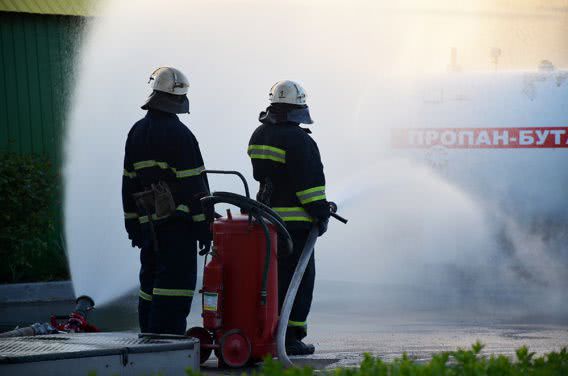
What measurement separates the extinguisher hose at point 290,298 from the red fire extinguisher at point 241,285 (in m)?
0.09

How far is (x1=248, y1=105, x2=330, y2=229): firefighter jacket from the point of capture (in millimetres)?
7500

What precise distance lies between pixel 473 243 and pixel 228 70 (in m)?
3.61

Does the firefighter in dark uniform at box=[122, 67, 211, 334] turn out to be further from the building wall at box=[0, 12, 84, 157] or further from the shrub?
the building wall at box=[0, 12, 84, 157]

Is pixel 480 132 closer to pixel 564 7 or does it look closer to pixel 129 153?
pixel 564 7

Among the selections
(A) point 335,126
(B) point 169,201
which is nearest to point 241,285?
(B) point 169,201

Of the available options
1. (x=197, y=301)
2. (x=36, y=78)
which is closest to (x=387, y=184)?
(x=197, y=301)

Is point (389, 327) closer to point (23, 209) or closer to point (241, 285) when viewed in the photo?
point (241, 285)

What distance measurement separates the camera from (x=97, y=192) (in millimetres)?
12562

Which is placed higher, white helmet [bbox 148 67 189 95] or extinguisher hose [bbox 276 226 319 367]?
white helmet [bbox 148 67 189 95]

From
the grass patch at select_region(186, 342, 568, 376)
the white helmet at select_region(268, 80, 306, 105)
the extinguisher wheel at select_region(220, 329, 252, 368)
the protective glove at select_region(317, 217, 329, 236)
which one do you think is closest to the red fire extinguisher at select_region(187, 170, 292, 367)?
the extinguisher wheel at select_region(220, 329, 252, 368)

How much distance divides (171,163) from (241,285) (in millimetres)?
885

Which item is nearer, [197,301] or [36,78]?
[197,301]

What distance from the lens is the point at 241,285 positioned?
704 cm

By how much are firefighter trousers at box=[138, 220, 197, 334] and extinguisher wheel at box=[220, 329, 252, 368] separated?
39 cm
